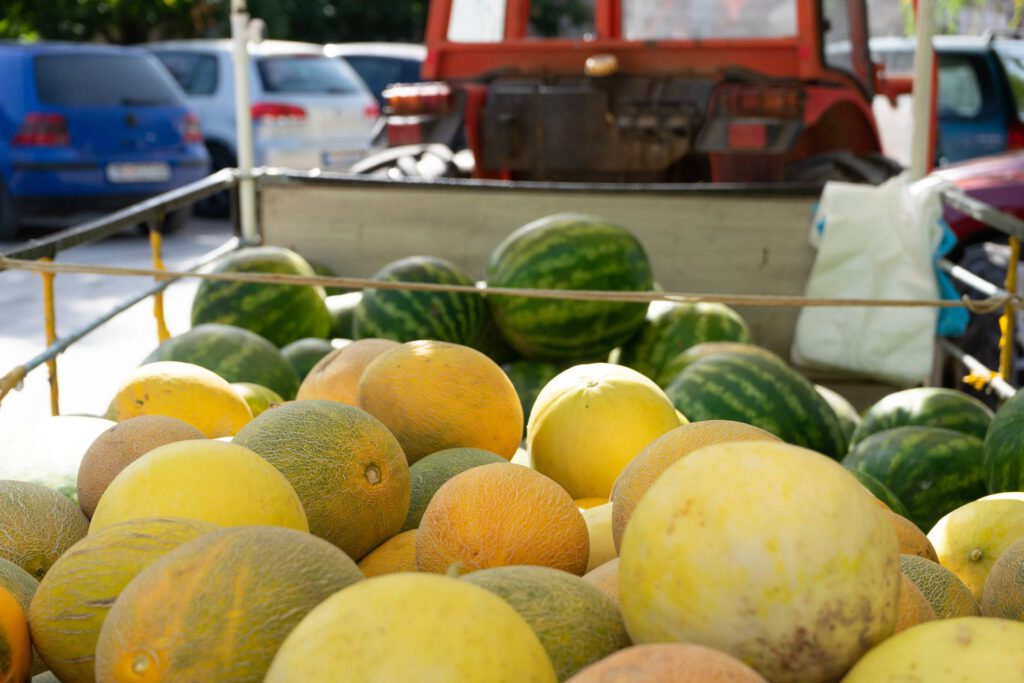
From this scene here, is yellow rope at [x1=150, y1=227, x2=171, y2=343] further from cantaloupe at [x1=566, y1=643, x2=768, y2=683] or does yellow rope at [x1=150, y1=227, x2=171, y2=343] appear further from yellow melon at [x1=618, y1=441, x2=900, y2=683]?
cantaloupe at [x1=566, y1=643, x2=768, y2=683]

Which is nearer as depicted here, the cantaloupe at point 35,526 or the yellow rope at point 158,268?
the cantaloupe at point 35,526

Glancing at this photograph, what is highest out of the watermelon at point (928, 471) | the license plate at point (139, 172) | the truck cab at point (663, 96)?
the truck cab at point (663, 96)

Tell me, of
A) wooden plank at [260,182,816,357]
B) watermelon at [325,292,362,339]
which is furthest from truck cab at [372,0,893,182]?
watermelon at [325,292,362,339]

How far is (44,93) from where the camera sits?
1153 cm

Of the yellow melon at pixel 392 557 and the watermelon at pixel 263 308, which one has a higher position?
the watermelon at pixel 263 308

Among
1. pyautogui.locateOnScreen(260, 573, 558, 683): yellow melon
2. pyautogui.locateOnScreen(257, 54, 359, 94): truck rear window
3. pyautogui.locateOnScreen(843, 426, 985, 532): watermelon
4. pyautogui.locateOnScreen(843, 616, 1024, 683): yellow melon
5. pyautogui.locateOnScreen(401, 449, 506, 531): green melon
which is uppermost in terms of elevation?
pyautogui.locateOnScreen(257, 54, 359, 94): truck rear window

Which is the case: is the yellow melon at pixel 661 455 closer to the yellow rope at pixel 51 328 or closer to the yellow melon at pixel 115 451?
the yellow melon at pixel 115 451

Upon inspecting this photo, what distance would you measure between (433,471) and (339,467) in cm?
34

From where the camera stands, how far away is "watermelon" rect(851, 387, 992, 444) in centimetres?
351

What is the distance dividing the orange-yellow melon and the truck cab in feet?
14.0

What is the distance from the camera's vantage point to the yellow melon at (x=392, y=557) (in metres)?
1.85

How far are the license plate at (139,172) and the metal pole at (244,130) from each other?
23.1 ft

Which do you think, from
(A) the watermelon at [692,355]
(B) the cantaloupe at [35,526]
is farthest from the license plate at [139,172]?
(B) the cantaloupe at [35,526]

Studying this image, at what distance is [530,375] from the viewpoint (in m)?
4.02
